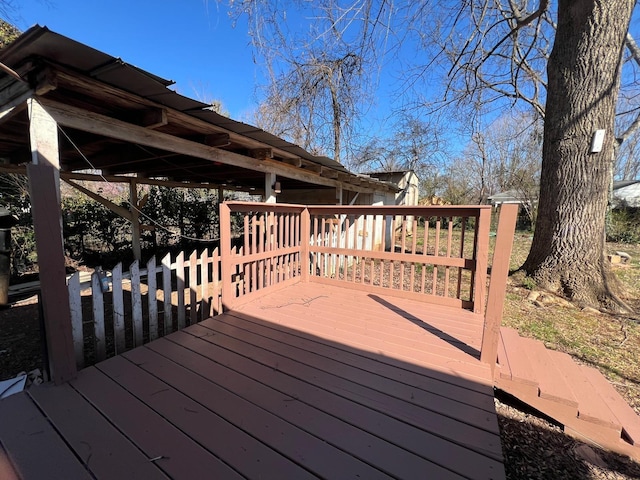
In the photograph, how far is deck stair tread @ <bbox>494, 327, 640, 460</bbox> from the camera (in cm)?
180

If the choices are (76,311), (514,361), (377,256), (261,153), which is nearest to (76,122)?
(76,311)

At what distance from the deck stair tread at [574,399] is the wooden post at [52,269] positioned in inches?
108

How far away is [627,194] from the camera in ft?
51.7

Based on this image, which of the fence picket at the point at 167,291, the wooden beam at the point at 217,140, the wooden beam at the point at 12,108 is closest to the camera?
the wooden beam at the point at 12,108

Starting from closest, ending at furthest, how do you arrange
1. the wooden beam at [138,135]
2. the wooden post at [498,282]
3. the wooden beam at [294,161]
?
the wooden post at [498,282]
the wooden beam at [138,135]
the wooden beam at [294,161]

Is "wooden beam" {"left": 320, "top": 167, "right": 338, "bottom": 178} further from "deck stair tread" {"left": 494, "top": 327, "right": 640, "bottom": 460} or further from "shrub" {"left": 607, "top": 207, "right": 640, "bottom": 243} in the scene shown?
"shrub" {"left": 607, "top": 207, "right": 640, "bottom": 243}

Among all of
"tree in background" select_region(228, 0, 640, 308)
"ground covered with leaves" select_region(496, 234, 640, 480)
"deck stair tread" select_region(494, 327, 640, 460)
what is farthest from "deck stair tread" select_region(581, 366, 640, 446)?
"tree in background" select_region(228, 0, 640, 308)

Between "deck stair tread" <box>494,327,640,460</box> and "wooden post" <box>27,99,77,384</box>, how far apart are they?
2744 millimetres

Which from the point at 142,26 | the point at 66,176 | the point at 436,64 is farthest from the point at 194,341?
the point at 436,64

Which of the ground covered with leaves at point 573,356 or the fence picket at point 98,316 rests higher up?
the fence picket at point 98,316

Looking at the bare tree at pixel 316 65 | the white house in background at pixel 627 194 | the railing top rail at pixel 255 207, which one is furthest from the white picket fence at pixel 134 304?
the white house in background at pixel 627 194

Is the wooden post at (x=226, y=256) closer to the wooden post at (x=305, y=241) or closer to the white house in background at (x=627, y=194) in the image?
the wooden post at (x=305, y=241)

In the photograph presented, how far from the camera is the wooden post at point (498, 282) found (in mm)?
1739

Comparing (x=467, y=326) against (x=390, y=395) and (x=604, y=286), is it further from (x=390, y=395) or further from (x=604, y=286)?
(x=604, y=286)
